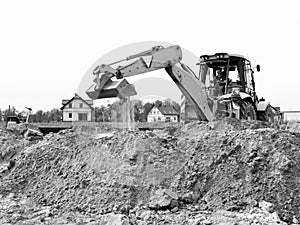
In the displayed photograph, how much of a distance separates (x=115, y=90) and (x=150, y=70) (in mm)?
1048

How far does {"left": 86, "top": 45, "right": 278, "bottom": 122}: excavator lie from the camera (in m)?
8.44

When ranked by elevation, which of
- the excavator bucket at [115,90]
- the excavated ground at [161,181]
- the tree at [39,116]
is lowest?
the excavated ground at [161,181]

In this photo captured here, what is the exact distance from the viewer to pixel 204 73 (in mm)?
11016

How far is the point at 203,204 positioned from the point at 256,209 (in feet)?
2.59

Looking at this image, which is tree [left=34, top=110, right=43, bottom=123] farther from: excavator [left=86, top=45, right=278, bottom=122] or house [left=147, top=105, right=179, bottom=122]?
excavator [left=86, top=45, right=278, bottom=122]

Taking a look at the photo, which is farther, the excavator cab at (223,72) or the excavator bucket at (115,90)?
the excavator cab at (223,72)

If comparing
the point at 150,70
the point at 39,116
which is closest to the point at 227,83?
the point at 150,70

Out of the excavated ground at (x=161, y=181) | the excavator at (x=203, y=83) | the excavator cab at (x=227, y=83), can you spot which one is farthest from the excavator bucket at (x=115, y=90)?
the excavator cab at (x=227, y=83)

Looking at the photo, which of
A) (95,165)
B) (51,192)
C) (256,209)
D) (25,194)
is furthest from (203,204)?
(25,194)

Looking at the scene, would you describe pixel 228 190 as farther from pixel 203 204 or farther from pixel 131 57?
pixel 131 57

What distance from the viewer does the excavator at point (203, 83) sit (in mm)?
8438

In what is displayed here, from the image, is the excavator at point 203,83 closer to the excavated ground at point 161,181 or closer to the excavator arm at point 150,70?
the excavator arm at point 150,70

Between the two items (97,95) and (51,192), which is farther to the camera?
(97,95)

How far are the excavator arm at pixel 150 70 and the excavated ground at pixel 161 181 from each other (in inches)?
46.1
